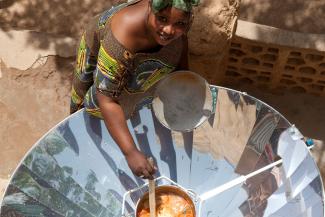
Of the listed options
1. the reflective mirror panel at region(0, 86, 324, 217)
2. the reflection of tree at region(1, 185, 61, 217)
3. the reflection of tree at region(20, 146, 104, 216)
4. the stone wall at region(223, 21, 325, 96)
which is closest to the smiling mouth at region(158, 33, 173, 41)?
the reflective mirror panel at region(0, 86, 324, 217)

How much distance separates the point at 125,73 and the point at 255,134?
2.72 feet

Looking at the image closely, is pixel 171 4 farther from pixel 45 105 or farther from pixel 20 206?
pixel 45 105

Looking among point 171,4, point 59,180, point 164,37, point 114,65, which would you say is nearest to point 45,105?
point 59,180

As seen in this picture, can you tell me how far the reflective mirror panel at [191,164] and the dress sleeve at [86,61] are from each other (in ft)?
0.60

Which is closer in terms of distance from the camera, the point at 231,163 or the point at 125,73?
the point at 125,73

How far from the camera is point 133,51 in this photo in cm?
207

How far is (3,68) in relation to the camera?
3672 millimetres

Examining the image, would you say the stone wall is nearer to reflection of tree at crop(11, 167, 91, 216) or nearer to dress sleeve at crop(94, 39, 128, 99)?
dress sleeve at crop(94, 39, 128, 99)

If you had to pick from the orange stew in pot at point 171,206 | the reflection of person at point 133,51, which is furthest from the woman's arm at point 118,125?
the orange stew in pot at point 171,206

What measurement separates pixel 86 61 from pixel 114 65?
491 millimetres

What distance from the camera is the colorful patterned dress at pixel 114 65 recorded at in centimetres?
206

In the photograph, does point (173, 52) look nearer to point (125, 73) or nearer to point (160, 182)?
point (125, 73)

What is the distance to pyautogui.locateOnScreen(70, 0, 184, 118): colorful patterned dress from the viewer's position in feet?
6.77

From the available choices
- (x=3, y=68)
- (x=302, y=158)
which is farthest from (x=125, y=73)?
(x=3, y=68)
